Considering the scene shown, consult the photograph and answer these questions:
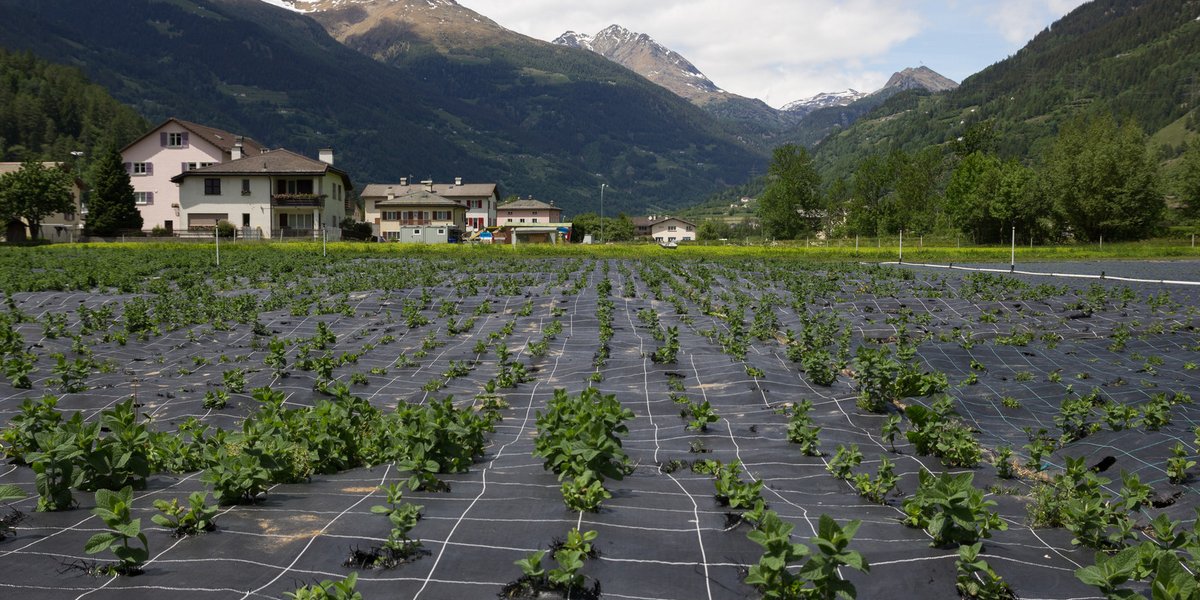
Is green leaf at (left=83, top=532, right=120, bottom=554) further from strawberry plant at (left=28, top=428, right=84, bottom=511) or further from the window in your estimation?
the window

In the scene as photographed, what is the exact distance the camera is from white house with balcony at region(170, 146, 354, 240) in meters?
44.9

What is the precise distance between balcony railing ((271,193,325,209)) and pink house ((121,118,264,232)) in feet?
23.9

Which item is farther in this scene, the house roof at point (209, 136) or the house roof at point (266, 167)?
the house roof at point (209, 136)

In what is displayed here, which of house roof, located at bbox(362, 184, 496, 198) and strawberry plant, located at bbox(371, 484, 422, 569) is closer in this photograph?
strawberry plant, located at bbox(371, 484, 422, 569)

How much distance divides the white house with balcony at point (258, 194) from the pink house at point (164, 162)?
446 centimetres

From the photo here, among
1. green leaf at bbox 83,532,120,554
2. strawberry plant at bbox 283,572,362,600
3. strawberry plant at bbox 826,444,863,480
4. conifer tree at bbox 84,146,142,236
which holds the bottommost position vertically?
strawberry plant at bbox 826,444,863,480

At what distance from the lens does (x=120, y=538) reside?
3.32 m

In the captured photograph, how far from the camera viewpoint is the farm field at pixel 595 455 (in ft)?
11.4

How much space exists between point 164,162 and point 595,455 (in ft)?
183

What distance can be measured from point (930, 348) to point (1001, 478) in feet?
18.7

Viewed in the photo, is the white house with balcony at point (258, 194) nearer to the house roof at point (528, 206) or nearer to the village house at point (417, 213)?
the village house at point (417, 213)

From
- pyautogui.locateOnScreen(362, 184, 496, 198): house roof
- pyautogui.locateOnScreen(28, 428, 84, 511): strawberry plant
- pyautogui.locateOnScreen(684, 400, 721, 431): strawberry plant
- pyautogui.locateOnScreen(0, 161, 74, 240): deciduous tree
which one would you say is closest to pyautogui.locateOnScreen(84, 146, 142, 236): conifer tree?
pyautogui.locateOnScreen(0, 161, 74, 240): deciduous tree

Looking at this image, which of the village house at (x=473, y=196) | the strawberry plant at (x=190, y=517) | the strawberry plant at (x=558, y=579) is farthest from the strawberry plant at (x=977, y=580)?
the village house at (x=473, y=196)

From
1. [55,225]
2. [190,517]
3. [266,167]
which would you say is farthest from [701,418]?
[55,225]
